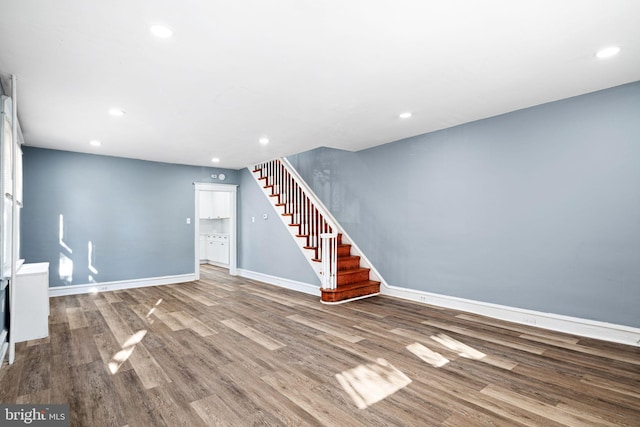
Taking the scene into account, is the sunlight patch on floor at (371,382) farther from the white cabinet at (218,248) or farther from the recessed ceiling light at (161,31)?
the white cabinet at (218,248)

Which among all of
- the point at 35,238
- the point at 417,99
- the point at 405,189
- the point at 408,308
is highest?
the point at 417,99

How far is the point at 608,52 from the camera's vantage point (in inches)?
98.1

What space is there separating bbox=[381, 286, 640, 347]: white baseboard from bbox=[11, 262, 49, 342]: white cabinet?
4.64m

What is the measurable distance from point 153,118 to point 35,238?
330 centimetres

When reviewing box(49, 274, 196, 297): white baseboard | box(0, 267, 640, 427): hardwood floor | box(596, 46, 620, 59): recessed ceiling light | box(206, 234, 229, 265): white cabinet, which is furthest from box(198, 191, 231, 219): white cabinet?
box(596, 46, 620, 59): recessed ceiling light

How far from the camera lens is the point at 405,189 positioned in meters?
4.96

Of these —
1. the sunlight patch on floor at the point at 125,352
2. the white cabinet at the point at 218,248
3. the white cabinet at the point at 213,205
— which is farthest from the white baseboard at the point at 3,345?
the white cabinet at the point at 213,205

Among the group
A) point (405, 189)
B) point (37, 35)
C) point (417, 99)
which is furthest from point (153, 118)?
point (405, 189)

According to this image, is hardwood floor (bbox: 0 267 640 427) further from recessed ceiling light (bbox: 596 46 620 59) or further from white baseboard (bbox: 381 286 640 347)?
recessed ceiling light (bbox: 596 46 620 59)

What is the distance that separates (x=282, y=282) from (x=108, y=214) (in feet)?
11.3

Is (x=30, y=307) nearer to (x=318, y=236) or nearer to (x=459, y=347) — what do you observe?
(x=318, y=236)

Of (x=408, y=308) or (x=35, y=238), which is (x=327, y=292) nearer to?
(x=408, y=308)

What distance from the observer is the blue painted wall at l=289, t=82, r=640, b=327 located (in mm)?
3129

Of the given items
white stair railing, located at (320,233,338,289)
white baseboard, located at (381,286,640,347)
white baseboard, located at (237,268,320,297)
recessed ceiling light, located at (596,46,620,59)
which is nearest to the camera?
recessed ceiling light, located at (596,46,620,59)
